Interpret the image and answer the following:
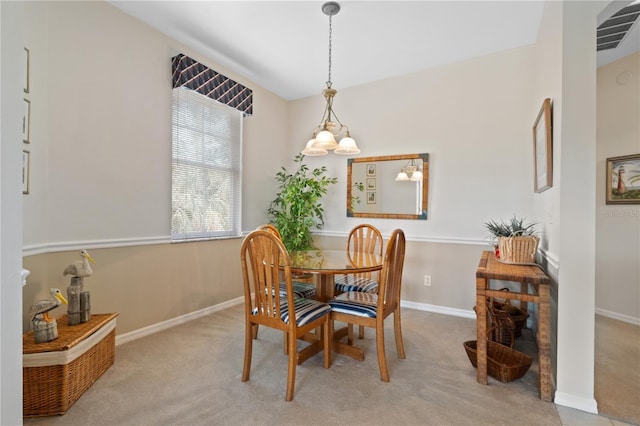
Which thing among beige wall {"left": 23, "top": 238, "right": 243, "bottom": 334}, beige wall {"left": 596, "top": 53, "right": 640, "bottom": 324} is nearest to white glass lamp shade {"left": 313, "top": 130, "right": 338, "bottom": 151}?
beige wall {"left": 23, "top": 238, "right": 243, "bottom": 334}

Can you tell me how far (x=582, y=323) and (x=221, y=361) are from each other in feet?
7.42

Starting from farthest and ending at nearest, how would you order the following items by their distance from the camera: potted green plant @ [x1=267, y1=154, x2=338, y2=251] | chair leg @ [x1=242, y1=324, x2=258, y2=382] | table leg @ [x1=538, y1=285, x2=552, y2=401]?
potted green plant @ [x1=267, y1=154, x2=338, y2=251]
chair leg @ [x1=242, y1=324, x2=258, y2=382]
table leg @ [x1=538, y1=285, x2=552, y2=401]

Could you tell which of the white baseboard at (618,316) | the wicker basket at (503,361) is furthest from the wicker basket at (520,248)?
the white baseboard at (618,316)

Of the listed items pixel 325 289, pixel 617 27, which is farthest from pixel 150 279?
pixel 617 27

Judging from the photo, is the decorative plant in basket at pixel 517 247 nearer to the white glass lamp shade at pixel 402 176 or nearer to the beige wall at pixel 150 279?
the white glass lamp shade at pixel 402 176

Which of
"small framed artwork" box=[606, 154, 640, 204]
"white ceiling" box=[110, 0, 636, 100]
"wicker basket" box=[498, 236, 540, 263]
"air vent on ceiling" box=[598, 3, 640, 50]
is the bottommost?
"wicker basket" box=[498, 236, 540, 263]

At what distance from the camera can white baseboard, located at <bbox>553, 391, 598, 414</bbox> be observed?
5.26 feet

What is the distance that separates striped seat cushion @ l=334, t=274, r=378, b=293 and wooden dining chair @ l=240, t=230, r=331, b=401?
487 mm

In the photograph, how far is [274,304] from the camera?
1.84 meters

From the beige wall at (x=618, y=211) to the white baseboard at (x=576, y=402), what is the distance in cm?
195

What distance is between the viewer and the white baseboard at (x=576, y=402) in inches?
63.1

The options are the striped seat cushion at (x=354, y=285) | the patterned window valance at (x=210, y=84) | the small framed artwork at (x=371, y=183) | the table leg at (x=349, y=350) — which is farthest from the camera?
the small framed artwork at (x=371, y=183)

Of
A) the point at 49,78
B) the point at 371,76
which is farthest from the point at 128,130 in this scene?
the point at 371,76

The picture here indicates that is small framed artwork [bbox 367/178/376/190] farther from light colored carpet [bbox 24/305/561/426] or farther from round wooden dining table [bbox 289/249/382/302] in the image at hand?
light colored carpet [bbox 24/305/561/426]
